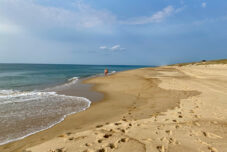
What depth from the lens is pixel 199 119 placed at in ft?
15.0

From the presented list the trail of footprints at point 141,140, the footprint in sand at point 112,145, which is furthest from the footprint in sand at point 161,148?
the footprint in sand at point 112,145

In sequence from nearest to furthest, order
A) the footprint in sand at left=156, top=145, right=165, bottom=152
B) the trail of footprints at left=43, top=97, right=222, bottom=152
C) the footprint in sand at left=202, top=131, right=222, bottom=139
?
1. the footprint in sand at left=156, top=145, right=165, bottom=152
2. the trail of footprints at left=43, top=97, right=222, bottom=152
3. the footprint in sand at left=202, top=131, right=222, bottom=139

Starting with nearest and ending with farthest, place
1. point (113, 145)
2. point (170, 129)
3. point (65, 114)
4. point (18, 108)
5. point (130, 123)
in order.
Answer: point (113, 145), point (170, 129), point (130, 123), point (65, 114), point (18, 108)

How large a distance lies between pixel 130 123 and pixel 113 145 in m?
1.47

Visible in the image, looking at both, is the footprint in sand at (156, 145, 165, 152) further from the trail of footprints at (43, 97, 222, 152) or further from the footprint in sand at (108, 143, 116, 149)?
the footprint in sand at (108, 143, 116, 149)

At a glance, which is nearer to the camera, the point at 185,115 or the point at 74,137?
the point at 74,137

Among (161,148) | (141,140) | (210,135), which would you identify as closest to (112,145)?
(141,140)

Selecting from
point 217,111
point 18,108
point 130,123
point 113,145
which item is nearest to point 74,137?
point 113,145

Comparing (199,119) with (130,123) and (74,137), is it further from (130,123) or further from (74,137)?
(74,137)

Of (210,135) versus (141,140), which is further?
(210,135)

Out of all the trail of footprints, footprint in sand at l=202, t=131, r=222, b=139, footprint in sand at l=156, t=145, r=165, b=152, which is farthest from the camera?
footprint in sand at l=202, t=131, r=222, b=139

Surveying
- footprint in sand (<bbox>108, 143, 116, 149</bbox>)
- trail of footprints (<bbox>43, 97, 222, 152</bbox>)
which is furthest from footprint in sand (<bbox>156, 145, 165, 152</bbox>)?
footprint in sand (<bbox>108, 143, 116, 149</bbox>)

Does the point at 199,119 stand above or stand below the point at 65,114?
above

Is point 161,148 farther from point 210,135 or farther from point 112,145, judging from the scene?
point 210,135
